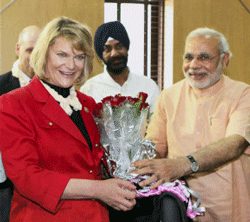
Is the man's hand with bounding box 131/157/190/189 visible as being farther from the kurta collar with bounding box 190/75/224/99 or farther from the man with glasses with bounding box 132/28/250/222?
the kurta collar with bounding box 190/75/224/99

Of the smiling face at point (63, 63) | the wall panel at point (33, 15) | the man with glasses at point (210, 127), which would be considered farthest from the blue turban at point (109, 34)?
the smiling face at point (63, 63)

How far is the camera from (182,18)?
567cm

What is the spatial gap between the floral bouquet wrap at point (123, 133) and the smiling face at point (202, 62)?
100 centimetres

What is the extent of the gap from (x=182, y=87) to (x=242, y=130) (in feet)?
1.91

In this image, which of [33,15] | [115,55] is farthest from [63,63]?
[33,15]

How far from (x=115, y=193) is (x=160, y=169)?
0.33 meters

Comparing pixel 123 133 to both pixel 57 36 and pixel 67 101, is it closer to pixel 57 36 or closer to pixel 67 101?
pixel 67 101

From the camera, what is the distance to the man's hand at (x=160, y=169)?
1.54 m

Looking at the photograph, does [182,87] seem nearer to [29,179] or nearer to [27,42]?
[29,179]

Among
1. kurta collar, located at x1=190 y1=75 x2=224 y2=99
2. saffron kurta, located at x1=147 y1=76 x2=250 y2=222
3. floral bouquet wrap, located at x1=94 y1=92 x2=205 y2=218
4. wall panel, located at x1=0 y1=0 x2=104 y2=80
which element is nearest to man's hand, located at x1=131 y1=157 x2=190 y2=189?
floral bouquet wrap, located at x1=94 y1=92 x2=205 y2=218

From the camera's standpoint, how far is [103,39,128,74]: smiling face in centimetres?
353

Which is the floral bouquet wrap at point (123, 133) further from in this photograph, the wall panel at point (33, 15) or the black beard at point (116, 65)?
the wall panel at point (33, 15)

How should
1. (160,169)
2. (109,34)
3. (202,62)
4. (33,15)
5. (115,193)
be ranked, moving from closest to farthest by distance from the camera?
(115,193), (160,169), (202,62), (109,34), (33,15)

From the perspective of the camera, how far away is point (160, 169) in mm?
1654
